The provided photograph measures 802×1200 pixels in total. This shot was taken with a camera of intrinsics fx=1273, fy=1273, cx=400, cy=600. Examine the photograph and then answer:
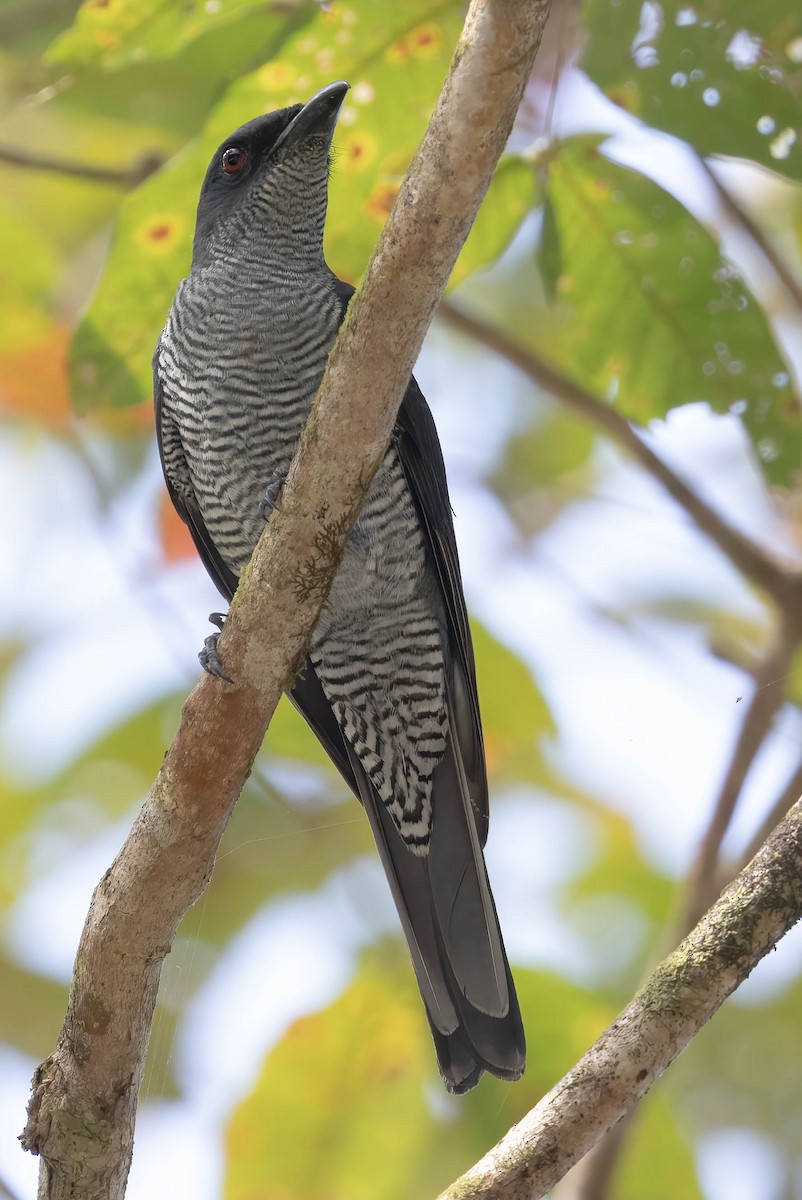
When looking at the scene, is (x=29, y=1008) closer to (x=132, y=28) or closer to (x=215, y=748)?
(x=215, y=748)

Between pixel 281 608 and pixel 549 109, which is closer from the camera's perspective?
pixel 281 608

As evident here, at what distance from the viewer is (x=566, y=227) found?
330 centimetres

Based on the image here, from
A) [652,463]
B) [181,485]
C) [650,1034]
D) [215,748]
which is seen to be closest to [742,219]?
[652,463]

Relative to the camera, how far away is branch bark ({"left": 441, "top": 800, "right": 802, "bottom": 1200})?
80.9 inches

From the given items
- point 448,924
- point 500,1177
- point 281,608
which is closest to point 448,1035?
point 448,924

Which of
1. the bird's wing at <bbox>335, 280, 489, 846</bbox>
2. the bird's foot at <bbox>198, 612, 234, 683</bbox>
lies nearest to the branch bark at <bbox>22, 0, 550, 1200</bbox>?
the bird's foot at <bbox>198, 612, 234, 683</bbox>

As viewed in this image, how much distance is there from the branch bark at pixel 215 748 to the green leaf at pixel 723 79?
3.20 ft

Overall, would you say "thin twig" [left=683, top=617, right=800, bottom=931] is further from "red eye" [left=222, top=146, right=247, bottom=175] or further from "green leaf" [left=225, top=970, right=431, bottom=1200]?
"red eye" [left=222, top=146, right=247, bottom=175]

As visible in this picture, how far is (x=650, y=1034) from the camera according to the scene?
2090 mm

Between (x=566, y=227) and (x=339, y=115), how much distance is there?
0.65 meters

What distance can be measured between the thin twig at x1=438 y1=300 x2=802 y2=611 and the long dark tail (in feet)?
3.35

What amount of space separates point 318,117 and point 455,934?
2051 mm

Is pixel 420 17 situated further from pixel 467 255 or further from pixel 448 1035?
pixel 448 1035

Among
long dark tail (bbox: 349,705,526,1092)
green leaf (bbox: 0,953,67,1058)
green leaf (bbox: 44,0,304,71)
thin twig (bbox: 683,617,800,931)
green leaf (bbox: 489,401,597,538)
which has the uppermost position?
green leaf (bbox: 44,0,304,71)
